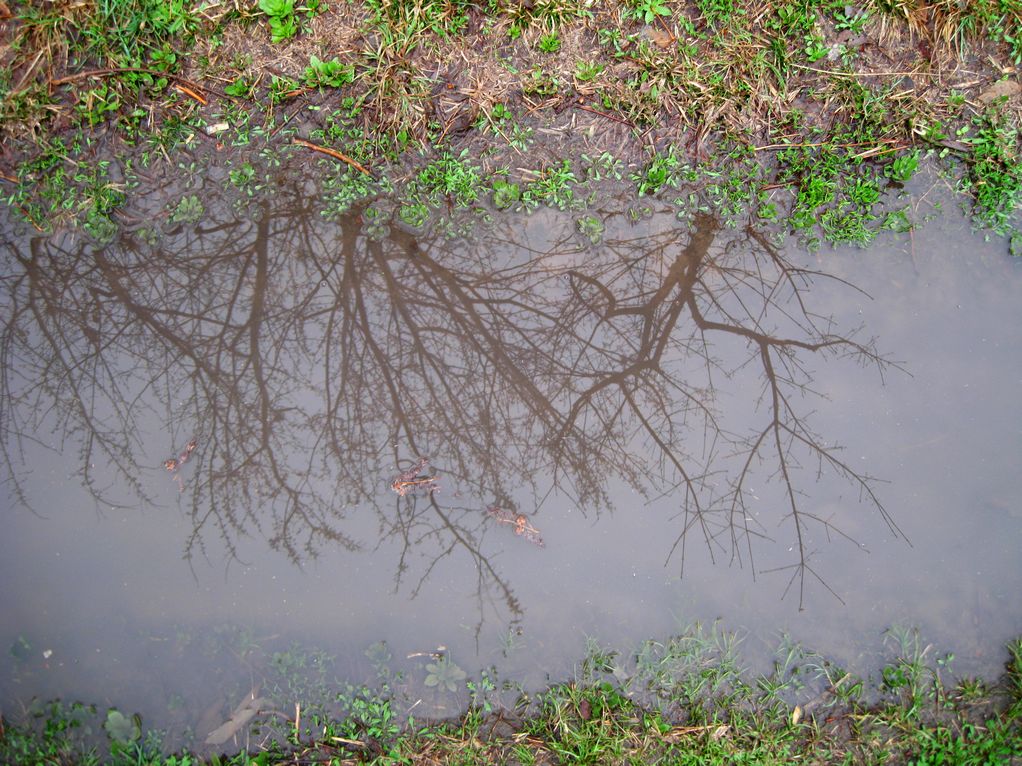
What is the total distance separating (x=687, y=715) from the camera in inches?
95.3

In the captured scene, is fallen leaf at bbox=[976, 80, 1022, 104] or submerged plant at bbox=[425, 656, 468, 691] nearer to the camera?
submerged plant at bbox=[425, 656, 468, 691]

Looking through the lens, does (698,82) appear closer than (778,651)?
No

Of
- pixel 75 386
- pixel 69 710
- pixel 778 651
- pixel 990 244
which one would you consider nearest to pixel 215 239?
pixel 75 386

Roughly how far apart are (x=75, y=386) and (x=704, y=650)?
2.46m

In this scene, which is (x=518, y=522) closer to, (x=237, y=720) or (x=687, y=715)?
(x=687, y=715)

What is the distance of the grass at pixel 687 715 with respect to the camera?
2.38 metres

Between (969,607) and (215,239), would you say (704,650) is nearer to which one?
(969,607)

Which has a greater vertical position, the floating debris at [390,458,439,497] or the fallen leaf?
the fallen leaf

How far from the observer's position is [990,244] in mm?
2562

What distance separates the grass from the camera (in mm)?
2377

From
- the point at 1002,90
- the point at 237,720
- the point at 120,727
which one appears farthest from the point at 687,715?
the point at 1002,90

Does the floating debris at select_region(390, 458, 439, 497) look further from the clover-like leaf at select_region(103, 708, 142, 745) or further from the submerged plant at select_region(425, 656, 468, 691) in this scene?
the clover-like leaf at select_region(103, 708, 142, 745)

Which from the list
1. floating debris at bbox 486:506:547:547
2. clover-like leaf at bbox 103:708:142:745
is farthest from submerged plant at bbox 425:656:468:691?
clover-like leaf at bbox 103:708:142:745

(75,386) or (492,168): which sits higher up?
(492,168)
